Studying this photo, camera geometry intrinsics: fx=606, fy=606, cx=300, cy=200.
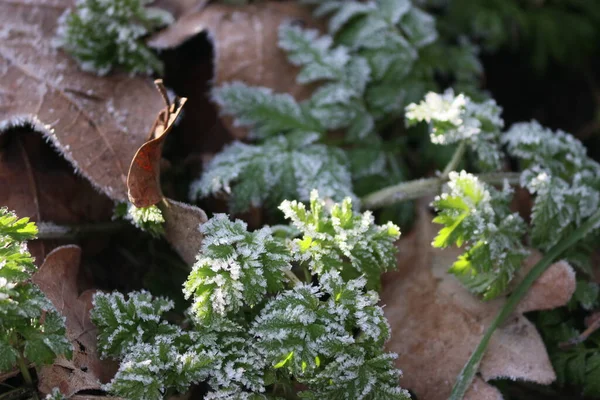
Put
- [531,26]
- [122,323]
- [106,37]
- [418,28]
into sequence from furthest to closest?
[531,26] < [418,28] < [106,37] < [122,323]

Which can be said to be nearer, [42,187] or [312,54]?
[42,187]

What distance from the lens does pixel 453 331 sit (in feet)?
7.16

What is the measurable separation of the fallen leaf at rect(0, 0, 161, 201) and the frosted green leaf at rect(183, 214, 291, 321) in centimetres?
56

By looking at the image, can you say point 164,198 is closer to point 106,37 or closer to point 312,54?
point 106,37

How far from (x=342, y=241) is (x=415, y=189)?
620 mm

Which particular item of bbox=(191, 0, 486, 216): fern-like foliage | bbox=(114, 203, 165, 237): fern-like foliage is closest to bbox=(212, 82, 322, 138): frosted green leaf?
bbox=(191, 0, 486, 216): fern-like foliage

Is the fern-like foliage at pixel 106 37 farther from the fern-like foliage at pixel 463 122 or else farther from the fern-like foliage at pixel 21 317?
the fern-like foliage at pixel 463 122

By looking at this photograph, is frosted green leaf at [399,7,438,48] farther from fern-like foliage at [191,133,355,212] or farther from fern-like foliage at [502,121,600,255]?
fern-like foliage at [191,133,355,212]

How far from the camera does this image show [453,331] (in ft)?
7.16

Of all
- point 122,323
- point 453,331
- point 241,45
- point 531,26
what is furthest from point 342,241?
point 531,26

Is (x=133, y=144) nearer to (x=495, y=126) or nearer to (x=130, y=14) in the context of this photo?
(x=130, y=14)

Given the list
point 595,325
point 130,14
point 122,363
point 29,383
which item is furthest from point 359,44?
point 29,383

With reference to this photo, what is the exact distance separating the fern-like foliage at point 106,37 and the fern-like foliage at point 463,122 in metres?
1.13

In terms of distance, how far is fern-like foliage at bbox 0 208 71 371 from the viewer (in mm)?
1599
